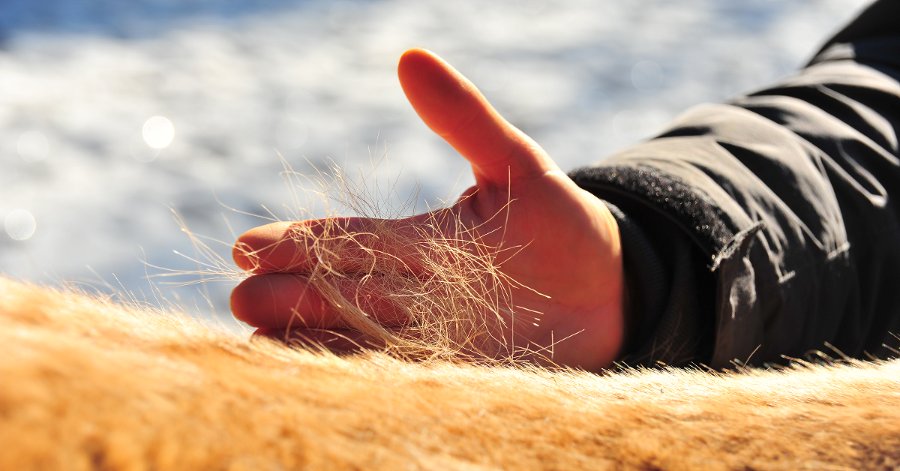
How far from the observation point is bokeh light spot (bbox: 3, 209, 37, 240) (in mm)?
1760

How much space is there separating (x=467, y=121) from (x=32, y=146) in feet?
5.51

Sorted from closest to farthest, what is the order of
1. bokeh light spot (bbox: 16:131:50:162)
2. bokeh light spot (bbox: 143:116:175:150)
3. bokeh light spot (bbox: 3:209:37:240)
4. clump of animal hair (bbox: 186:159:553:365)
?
clump of animal hair (bbox: 186:159:553:365)
bokeh light spot (bbox: 3:209:37:240)
bokeh light spot (bbox: 16:131:50:162)
bokeh light spot (bbox: 143:116:175:150)

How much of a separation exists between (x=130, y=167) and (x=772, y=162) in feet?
5.55

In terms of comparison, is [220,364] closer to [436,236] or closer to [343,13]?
[436,236]

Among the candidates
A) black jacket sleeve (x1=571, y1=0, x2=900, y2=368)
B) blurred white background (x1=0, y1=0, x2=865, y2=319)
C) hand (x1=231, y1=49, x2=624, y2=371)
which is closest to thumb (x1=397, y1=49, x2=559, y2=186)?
hand (x1=231, y1=49, x2=624, y2=371)

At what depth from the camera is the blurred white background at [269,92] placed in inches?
72.3

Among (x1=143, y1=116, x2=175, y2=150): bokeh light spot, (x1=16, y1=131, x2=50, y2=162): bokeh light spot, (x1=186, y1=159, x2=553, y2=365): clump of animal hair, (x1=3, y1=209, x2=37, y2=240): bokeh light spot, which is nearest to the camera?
(x1=186, y1=159, x2=553, y2=365): clump of animal hair

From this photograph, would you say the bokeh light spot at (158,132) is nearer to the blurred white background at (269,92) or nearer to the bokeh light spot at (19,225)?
the blurred white background at (269,92)

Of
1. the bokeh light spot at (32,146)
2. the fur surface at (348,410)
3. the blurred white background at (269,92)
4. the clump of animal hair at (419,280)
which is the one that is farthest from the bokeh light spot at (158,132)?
the fur surface at (348,410)

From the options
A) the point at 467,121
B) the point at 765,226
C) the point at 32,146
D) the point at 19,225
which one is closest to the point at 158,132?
the point at 32,146

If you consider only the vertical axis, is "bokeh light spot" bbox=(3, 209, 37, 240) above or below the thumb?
below

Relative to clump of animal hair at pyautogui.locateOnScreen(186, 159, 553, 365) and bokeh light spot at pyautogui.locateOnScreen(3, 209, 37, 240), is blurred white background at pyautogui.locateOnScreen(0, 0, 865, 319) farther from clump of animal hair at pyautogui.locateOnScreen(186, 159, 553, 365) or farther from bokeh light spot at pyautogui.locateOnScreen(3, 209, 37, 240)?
clump of animal hair at pyautogui.locateOnScreen(186, 159, 553, 365)

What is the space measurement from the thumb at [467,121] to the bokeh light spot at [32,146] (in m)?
1.58

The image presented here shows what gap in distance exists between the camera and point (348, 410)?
415mm
